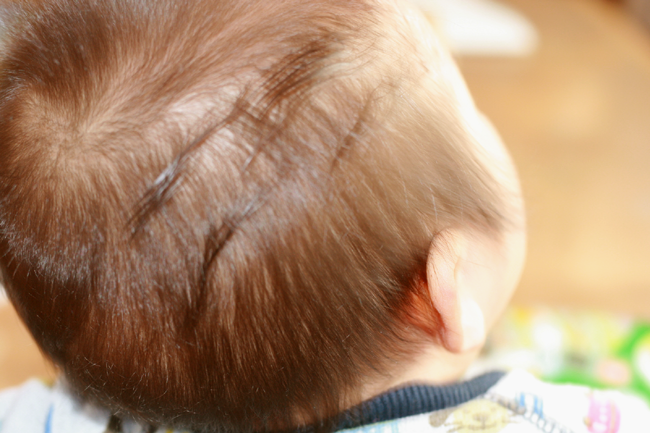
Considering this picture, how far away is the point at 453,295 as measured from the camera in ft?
1.22

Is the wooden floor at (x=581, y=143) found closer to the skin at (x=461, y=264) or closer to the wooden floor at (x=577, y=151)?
the wooden floor at (x=577, y=151)

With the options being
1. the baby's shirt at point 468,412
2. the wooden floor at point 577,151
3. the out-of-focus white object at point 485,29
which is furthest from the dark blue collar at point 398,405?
the out-of-focus white object at point 485,29

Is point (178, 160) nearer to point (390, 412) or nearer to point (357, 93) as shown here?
point (357, 93)

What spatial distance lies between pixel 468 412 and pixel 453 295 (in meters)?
0.11

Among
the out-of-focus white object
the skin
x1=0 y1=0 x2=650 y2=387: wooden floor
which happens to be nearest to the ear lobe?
the skin

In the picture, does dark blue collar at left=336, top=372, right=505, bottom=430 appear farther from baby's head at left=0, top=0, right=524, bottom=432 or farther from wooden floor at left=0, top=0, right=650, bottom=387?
wooden floor at left=0, top=0, right=650, bottom=387

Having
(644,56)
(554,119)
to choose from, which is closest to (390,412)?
(554,119)

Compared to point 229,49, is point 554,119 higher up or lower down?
higher up

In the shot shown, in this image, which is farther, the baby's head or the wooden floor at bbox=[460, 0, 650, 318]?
the wooden floor at bbox=[460, 0, 650, 318]

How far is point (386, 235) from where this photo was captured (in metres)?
0.35

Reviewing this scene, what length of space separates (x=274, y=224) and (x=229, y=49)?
0.35 feet

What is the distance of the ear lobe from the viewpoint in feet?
1.19

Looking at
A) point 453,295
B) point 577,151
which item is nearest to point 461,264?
point 453,295

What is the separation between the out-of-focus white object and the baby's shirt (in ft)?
4.01
